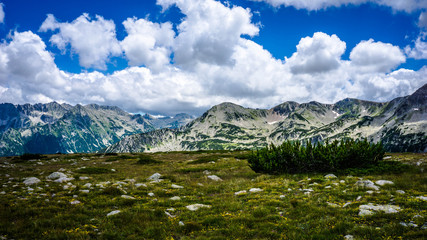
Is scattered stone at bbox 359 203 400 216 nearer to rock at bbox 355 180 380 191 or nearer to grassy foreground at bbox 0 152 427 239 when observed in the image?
grassy foreground at bbox 0 152 427 239

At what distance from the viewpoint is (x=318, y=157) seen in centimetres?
2048

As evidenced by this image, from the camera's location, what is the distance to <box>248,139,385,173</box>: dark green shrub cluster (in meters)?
19.5

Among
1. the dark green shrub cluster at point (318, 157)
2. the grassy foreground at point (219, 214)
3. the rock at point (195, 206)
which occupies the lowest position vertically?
the rock at point (195, 206)

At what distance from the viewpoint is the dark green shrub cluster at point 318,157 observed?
19.5 m

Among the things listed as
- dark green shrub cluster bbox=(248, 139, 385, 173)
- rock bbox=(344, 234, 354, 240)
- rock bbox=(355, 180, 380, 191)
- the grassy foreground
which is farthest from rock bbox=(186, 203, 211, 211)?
Result: dark green shrub cluster bbox=(248, 139, 385, 173)

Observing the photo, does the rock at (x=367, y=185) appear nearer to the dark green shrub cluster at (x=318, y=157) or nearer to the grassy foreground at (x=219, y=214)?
the grassy foreground at (x=219, y=214)

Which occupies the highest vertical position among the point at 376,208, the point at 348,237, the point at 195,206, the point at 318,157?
the point at 318,157

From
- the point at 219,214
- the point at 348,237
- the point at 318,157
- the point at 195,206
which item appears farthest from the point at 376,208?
the point at 318,157

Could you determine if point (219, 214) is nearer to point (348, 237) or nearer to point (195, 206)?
point (195, 206)

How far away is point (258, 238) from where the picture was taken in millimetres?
7336

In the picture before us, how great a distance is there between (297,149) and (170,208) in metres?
14.8

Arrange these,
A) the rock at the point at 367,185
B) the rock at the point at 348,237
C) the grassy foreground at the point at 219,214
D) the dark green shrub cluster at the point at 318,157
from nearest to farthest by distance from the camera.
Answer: the rock at the point at 348,237 < the grassy foreground at the point at 219,214 < the rock at the point at 367,185 < the dark green shrub cluster at the point at 318,157

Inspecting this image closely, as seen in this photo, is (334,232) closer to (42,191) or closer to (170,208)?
(170,208)

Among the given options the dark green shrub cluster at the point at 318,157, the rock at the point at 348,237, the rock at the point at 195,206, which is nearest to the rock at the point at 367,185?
the dark green shrub cluster at the point at 318,157
